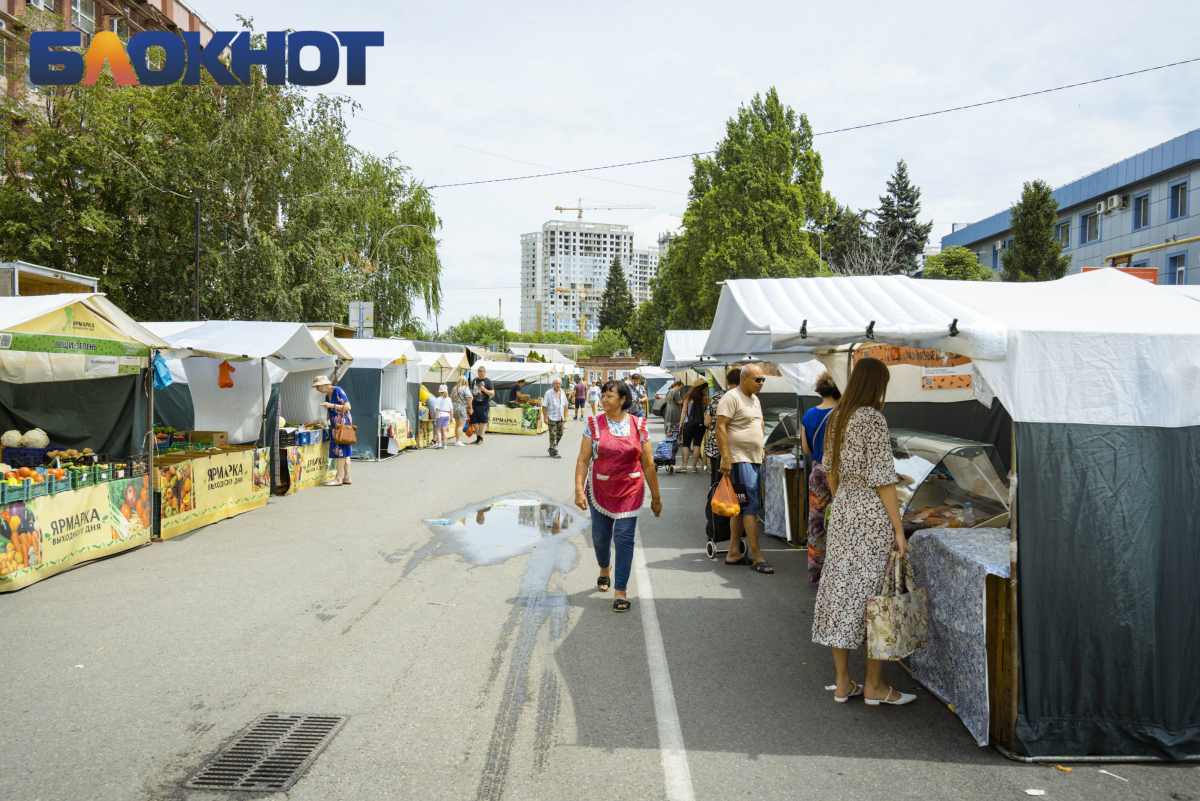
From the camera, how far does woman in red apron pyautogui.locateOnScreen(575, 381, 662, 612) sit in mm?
6098

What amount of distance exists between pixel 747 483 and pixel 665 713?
3.41 meters

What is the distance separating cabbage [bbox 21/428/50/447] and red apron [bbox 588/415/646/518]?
24.2 feet

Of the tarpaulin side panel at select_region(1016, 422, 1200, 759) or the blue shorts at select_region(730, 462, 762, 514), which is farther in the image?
the blue shorts at select_region(730, 462, 762, 514)

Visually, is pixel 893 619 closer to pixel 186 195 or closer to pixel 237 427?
pixel 237 427

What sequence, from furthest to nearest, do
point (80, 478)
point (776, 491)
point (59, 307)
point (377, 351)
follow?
point (377, 351) < point (776, 491) < point (80, 478) < point (59, 307)

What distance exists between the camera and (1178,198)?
30625 mm

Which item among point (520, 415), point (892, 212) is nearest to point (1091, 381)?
point (520, 415)

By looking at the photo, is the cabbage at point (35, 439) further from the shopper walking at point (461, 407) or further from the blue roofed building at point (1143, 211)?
the blue roofed building at point (1143, 211)

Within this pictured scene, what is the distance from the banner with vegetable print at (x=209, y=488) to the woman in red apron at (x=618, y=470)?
18.5ft

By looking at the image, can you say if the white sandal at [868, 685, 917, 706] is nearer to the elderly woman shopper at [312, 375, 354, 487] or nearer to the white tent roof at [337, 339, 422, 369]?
the elderly woman shopper at [312, 375, 354, 487]

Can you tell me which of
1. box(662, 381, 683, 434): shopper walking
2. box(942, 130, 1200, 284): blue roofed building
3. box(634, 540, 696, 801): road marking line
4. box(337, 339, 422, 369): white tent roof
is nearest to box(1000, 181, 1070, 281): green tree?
box(942, 130, 1200, 284): blue roofed building

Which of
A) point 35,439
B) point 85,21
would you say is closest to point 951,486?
point 35,439

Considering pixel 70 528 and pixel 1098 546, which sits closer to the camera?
pixel 1098 546

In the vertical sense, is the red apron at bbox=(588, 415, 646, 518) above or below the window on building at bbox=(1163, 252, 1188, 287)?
below
